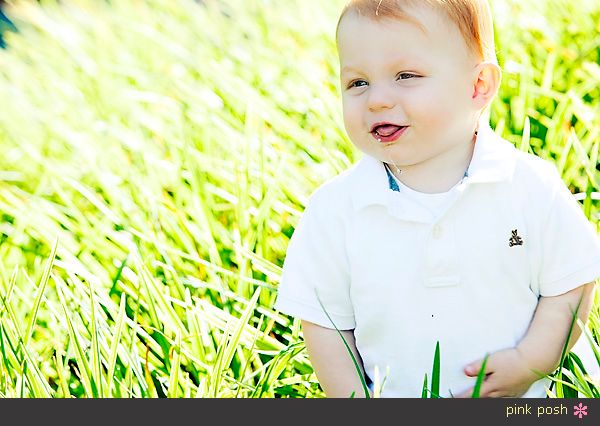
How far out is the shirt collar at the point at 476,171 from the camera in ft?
4.76

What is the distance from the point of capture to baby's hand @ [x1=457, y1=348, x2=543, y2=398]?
1467 mm

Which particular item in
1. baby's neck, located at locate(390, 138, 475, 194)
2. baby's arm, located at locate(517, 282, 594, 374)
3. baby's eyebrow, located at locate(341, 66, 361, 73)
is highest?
baby's eyebrow, located at locate(341, 66, 361, 73)

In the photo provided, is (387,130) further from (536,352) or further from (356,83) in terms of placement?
(536,352)

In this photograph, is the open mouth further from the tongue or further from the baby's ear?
the baby's ear

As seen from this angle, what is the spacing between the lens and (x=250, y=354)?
5.41 ft

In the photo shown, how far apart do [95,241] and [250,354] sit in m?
0.53

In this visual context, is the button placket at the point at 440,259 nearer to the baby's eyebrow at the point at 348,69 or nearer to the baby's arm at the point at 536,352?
the baby's arm at the point at 536,352
